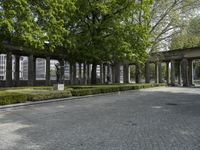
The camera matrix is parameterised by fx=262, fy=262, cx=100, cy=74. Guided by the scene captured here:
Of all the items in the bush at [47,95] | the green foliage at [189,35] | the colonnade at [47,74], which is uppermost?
the green foliage at [189,35]

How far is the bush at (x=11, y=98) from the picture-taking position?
14.0m

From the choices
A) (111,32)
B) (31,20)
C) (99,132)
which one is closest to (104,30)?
(111,32)

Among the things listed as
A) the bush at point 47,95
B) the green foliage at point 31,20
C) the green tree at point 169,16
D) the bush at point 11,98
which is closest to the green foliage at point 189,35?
the green tree at point 169,16

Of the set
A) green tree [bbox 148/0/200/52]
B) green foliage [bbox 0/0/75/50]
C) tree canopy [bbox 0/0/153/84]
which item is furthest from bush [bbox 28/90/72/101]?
green tree [bbox 148/0/200/52]

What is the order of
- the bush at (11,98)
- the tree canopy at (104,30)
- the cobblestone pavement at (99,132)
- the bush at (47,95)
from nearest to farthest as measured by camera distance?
1. the cobblestone pavement at (99,132)
2. the bush at (11,98)
3. the bush at (47,95)
4. the tree canopy at (104,30)

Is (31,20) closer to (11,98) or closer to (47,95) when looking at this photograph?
(47,95)

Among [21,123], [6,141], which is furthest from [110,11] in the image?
[6,141]

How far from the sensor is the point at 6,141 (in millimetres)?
6816

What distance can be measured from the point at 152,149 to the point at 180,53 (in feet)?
132

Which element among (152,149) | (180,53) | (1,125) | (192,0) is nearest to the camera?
(152,149)

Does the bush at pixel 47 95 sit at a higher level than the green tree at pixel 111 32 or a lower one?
lower

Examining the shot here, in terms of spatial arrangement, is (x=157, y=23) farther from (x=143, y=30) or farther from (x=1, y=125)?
(x=1, y=125)

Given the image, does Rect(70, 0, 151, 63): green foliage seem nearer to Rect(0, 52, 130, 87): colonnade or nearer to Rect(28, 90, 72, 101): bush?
Rect(28, 90, 72, 101): bush

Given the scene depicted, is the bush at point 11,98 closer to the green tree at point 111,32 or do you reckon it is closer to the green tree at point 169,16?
the green tree at point 111,32
